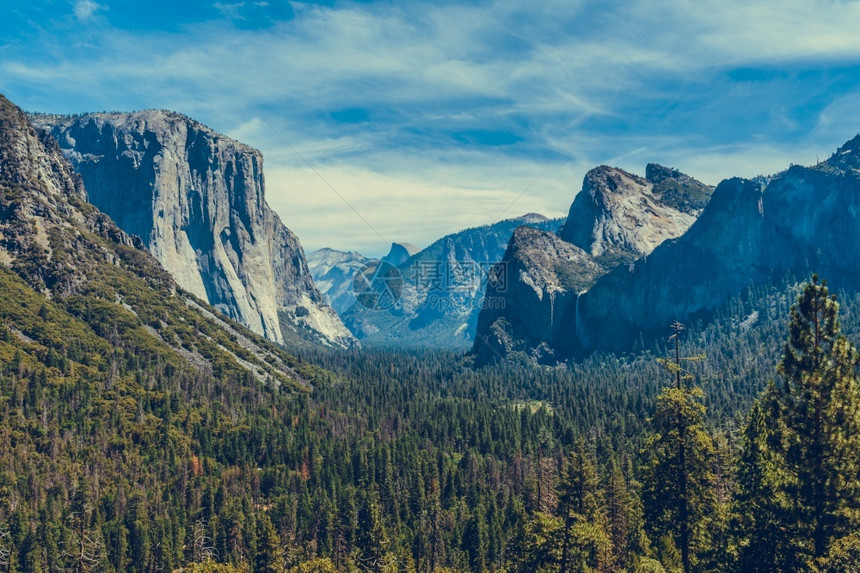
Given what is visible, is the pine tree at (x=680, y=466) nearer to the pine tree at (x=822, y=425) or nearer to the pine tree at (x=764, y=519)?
the pine tree at (x=764, y=519)

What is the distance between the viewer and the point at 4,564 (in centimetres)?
9912

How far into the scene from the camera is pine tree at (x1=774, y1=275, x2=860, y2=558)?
132 feet

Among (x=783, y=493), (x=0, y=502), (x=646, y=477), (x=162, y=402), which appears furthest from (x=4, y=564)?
(x=783, y=493)

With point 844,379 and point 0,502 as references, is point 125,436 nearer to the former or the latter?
point 0,502

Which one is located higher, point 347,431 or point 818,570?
point 818,570

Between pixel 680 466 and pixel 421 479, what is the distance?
3786 inches

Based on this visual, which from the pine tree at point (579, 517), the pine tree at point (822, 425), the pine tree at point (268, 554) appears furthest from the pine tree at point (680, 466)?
the pine tree at point (268, 554)

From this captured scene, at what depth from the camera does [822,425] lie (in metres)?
40.7

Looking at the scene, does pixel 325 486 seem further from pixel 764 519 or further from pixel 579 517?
pixel 764 519

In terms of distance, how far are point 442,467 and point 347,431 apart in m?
47.5

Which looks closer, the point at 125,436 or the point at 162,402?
the point at 125,436

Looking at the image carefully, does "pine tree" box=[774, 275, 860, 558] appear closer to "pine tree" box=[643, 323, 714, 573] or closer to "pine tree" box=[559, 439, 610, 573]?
"pine tree" box=[643, 323, 714, 573]

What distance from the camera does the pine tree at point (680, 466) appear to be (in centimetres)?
4653

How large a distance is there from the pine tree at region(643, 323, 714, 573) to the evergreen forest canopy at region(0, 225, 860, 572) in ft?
0.49
